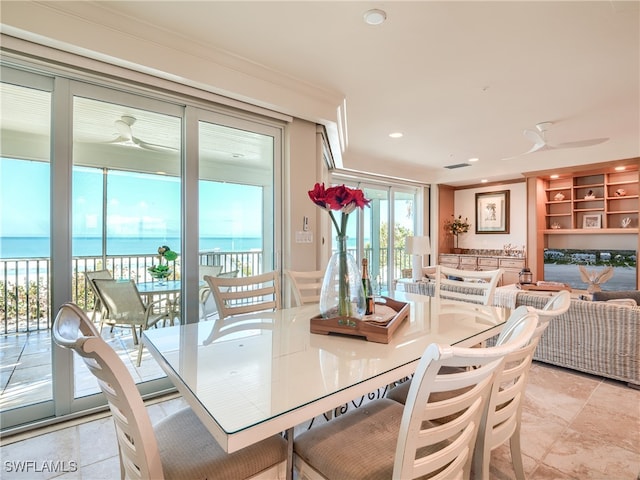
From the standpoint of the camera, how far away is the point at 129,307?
2.66 meters

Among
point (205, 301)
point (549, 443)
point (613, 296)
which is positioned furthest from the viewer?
point (613, 296)

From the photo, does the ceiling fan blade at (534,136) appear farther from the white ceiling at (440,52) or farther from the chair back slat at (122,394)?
the chair back slat at (122,394)

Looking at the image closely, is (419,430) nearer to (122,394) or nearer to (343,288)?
(343,288)

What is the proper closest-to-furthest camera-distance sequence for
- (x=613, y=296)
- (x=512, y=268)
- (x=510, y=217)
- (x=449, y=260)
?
(x=613, y=296) → (x=512, y=268) → (x=510, y=217) → (x=449, y=260)

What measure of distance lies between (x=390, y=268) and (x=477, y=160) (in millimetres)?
2579

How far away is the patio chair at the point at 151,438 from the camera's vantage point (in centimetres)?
85

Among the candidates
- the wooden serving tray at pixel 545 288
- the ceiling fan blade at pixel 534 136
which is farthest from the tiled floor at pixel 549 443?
the ceiling fan blade at pixel 534 136

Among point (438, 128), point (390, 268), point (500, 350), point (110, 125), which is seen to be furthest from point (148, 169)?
point (390, 268)

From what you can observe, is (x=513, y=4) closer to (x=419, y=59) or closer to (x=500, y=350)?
(x=419, y=59)

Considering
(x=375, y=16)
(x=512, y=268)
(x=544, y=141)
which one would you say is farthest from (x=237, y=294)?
(x=512, y=268)

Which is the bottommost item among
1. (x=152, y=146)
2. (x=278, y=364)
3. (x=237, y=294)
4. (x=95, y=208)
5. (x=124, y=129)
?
(x=278, y=364)

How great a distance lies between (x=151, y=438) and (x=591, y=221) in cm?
737

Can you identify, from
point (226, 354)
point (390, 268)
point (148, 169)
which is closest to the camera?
point (226, 354)

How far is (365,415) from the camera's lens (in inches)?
51.3
